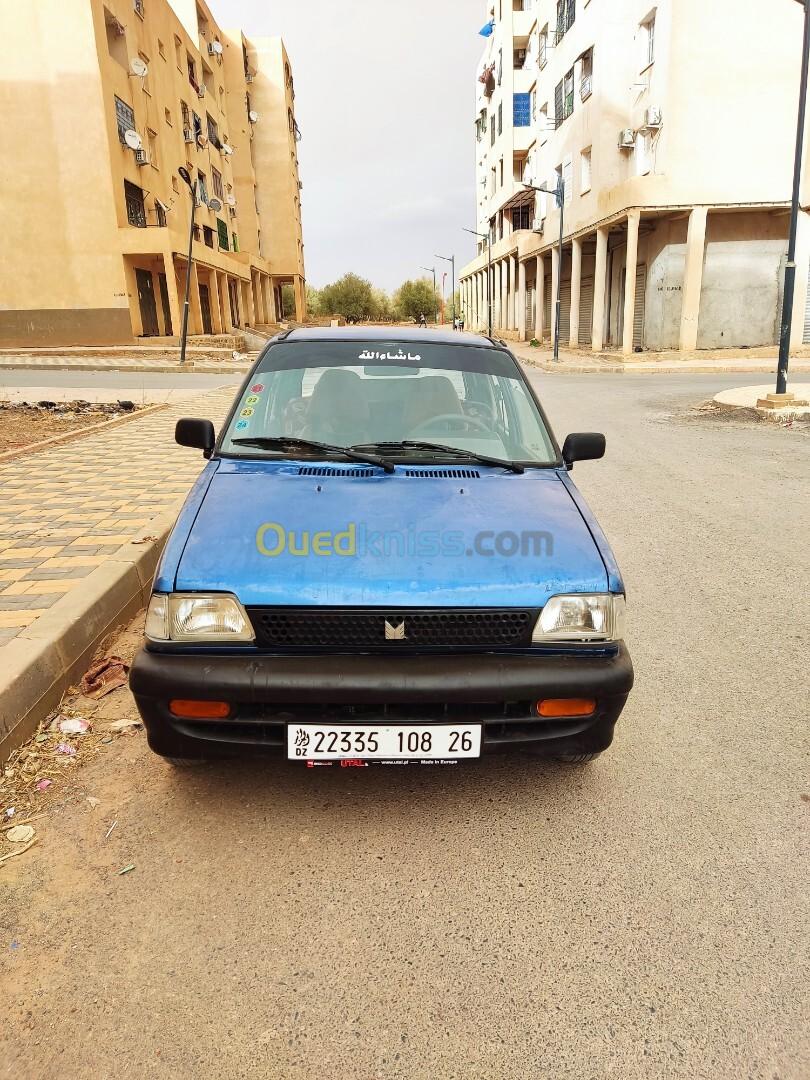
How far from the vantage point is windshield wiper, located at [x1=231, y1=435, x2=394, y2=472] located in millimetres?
3157

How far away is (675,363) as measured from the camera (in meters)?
26.5

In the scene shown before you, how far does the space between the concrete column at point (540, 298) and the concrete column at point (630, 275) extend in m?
12.4

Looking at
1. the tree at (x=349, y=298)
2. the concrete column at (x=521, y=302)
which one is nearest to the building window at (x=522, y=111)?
the concrete column at (x=521, y=302)

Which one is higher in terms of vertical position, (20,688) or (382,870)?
(20,688)

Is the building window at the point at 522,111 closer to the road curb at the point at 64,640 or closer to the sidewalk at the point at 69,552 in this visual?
the sidewalk at the point at 69,552

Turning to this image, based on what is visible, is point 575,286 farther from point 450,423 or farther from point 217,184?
point 450,423

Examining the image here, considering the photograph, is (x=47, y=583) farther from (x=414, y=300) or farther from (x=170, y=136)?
(x=414, y=300)

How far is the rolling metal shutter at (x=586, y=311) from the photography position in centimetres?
3731

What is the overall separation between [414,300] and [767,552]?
98.3 m

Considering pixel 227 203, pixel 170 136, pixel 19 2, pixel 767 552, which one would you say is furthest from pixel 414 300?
pixel 767 552

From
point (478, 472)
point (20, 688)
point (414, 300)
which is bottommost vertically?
point (20, 688)

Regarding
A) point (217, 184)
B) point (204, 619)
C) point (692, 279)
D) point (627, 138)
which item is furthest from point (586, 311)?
point (204, 619)

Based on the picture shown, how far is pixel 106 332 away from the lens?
30344mm

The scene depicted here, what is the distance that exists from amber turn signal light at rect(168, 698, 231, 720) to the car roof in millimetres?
2272
